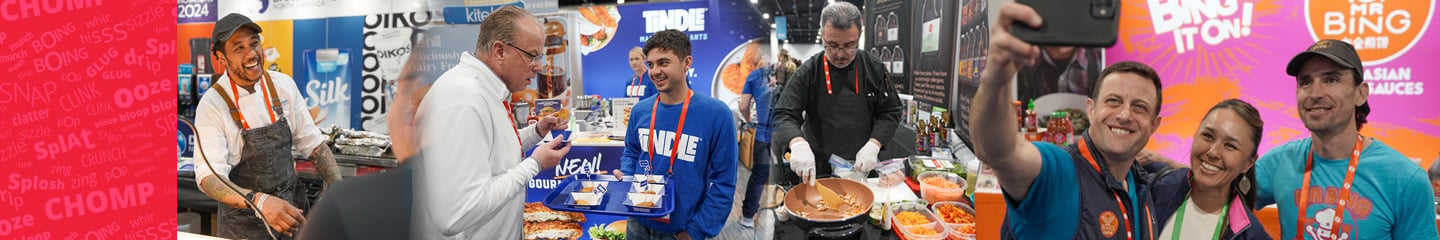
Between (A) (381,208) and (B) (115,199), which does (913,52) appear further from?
(B) (115,199)

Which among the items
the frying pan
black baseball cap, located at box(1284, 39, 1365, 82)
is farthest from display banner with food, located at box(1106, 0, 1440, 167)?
the frying pan

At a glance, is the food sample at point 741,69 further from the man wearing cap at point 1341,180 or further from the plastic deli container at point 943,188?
the man wearing cap at point 1341,180

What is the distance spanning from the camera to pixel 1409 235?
1239mm

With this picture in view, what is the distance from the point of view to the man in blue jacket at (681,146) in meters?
1.07

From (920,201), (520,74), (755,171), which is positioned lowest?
(920,201)

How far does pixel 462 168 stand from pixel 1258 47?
142cm

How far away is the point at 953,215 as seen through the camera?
1.48m

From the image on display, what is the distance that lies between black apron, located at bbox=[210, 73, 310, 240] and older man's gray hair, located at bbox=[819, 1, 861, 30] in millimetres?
1004

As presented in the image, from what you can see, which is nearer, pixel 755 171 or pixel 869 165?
pixel 755 171

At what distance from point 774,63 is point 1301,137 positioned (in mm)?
1102

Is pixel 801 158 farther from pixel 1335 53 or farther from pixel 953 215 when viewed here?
pixel 1335 53

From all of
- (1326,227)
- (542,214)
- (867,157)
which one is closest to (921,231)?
(867,157)

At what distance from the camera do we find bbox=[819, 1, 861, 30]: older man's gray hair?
119cm

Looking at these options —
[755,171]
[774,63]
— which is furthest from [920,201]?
[774,63]
